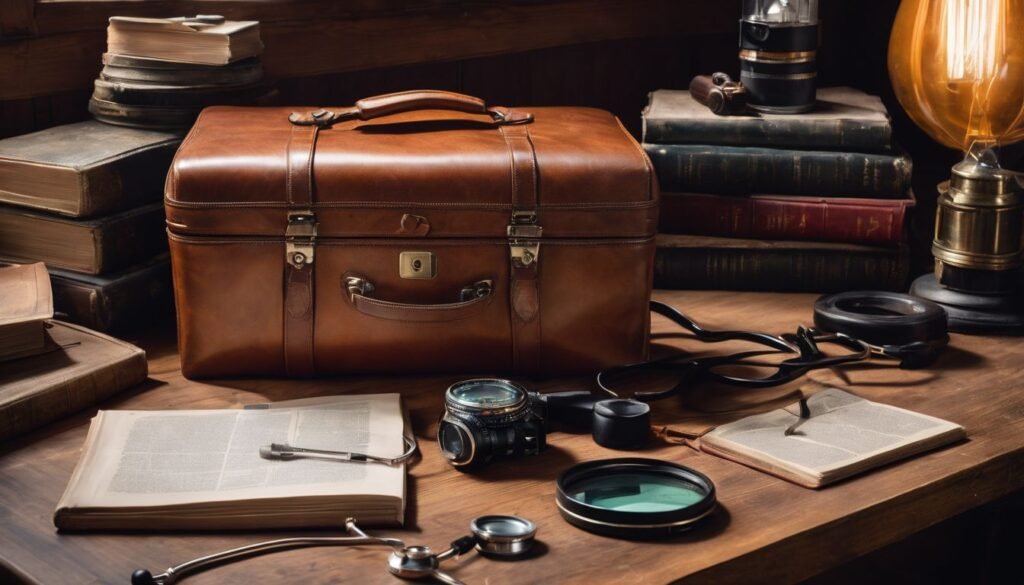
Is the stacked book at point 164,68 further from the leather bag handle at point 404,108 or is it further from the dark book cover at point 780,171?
the dark book cover at point 780,171

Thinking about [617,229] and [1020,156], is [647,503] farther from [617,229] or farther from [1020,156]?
[1020,156]

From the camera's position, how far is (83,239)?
5.34 ft

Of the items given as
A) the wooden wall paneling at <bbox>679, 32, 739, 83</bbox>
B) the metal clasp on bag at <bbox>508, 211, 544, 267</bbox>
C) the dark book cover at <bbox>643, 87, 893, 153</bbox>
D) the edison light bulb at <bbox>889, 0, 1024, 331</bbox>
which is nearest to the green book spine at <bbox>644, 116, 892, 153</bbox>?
the dark book cover at <bbox>643, 87, 893, 153</bbox>

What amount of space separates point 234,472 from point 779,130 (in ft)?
3.50

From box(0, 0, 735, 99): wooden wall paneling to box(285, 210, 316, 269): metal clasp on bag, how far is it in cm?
58

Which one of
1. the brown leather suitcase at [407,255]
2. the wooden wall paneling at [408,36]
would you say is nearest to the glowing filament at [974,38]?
the brown leather suitcase at [407,255]

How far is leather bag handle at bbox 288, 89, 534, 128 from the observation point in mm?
1664

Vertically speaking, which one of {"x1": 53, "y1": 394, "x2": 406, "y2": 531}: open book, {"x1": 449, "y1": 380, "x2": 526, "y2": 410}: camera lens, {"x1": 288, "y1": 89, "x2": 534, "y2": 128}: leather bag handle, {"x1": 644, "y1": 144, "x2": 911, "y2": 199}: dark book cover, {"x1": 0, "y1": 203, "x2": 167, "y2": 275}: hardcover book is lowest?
{"x1": 53, "y1": 394, "x2": 406, "y2": 531}: open book

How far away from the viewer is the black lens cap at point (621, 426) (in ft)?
4.45

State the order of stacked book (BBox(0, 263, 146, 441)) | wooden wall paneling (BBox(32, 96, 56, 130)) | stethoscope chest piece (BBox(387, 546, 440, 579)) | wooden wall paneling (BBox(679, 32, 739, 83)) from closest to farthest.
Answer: stethoscope chest piece (BBox(387, 546, 440, 579)), stacked book (BBox(0, 263, 146, 441)), wooden wall paneling (BBox(32, 96, 56, 130)), wooden wall paneling (BBox(679, 32, 739, 83))

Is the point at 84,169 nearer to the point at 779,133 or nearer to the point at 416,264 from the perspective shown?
the point at 416,264

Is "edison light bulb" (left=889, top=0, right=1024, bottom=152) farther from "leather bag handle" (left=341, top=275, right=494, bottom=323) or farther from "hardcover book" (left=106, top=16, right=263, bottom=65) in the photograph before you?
"hardcover book" (left=106, top=16, right=263, bottom=65)

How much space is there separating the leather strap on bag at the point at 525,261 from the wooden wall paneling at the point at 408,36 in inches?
26.0

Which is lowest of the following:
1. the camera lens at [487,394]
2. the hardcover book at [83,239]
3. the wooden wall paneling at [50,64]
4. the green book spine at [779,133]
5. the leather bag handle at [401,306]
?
the camera lens at [487,394]
